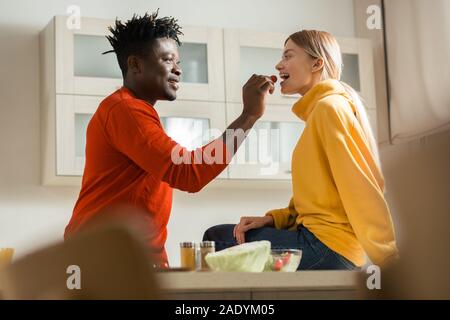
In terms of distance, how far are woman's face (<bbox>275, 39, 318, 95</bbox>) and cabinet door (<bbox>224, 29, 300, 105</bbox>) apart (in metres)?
1.13

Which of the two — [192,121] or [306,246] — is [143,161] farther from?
[192,121]

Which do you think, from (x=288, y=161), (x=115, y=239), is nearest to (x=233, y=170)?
(x=288, y=161)

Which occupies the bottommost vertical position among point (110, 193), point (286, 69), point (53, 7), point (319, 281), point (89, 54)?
point (319, 281)

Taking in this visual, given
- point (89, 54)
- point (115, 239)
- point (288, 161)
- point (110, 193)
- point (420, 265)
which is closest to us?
point (115, 239)

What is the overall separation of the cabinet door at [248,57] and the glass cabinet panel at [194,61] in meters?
0.09

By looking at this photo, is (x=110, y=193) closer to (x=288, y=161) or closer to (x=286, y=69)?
(x=286, y=69)

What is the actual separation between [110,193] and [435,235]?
49.6 inches

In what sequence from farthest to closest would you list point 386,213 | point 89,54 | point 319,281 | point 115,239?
1. point 89,54
2. point 386,213
3. point 319,281
4. point 115,239

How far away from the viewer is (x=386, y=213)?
155cm

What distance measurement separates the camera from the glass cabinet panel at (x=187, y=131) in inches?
118

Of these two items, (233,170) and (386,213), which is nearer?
(386,213)

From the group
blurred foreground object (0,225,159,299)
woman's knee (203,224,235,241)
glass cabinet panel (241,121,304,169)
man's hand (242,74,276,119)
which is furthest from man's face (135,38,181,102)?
blurred foreground object (0,225,159,299)

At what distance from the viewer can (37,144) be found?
3.00 m
